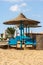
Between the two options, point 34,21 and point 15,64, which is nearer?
point 15,64

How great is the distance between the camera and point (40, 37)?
16.5m

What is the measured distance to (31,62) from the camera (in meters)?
9.80

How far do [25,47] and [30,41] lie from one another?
21.2 inches

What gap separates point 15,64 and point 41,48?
7291 mm

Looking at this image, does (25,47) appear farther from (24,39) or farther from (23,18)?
(23,18)

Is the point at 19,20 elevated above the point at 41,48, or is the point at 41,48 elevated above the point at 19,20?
the point at 19,20

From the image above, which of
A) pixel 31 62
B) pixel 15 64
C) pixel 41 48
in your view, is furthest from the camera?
pixel 41 48

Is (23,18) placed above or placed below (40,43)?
above

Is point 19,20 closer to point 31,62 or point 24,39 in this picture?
point 24,39

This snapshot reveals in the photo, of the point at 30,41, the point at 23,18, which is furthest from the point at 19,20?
the point at 30,41

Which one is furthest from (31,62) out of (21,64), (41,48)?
(41,48)

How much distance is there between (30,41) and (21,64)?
24.7 ft

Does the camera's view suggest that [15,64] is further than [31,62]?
No

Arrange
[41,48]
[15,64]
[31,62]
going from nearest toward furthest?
1. [15,64]
2. [31,62]
3. [41,48]
